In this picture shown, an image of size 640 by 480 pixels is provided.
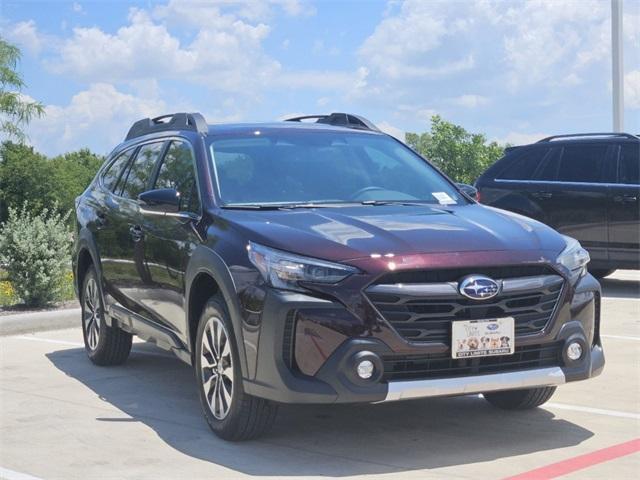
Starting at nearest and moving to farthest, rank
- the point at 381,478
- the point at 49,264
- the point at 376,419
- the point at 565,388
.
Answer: the point at 381,478 → the point at 376,419 → the point at 565,388 → the point at 49,264

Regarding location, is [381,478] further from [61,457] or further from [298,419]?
[61,457]

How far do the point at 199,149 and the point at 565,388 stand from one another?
2.84 m

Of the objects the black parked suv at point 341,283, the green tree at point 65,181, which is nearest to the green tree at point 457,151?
the green tree at point 65,181

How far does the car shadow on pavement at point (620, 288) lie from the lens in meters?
11.9

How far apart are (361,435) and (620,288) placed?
24.5ft

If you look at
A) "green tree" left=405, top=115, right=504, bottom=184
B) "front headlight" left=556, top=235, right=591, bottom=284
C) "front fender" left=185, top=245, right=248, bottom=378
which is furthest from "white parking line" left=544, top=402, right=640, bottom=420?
"green tree" left=405, top=115, right=504, bottom=184

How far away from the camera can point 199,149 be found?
650 centimetres

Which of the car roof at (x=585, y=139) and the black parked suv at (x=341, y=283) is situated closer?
the black parked suv at (x=341, y=283)

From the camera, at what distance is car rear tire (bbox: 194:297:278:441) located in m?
5.42

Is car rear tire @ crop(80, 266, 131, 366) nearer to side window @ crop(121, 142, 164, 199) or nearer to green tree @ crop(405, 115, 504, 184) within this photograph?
side window @ crop(121, 142, 164, 199)

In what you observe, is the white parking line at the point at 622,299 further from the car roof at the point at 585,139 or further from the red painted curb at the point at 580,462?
the red painted curb at the point at 580,462

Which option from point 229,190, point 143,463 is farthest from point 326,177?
point 143,463

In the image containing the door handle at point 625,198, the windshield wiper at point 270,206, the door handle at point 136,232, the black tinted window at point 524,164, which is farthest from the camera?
the black tinted window at point 524,164

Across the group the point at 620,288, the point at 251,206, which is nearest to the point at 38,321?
the point at 251,206
